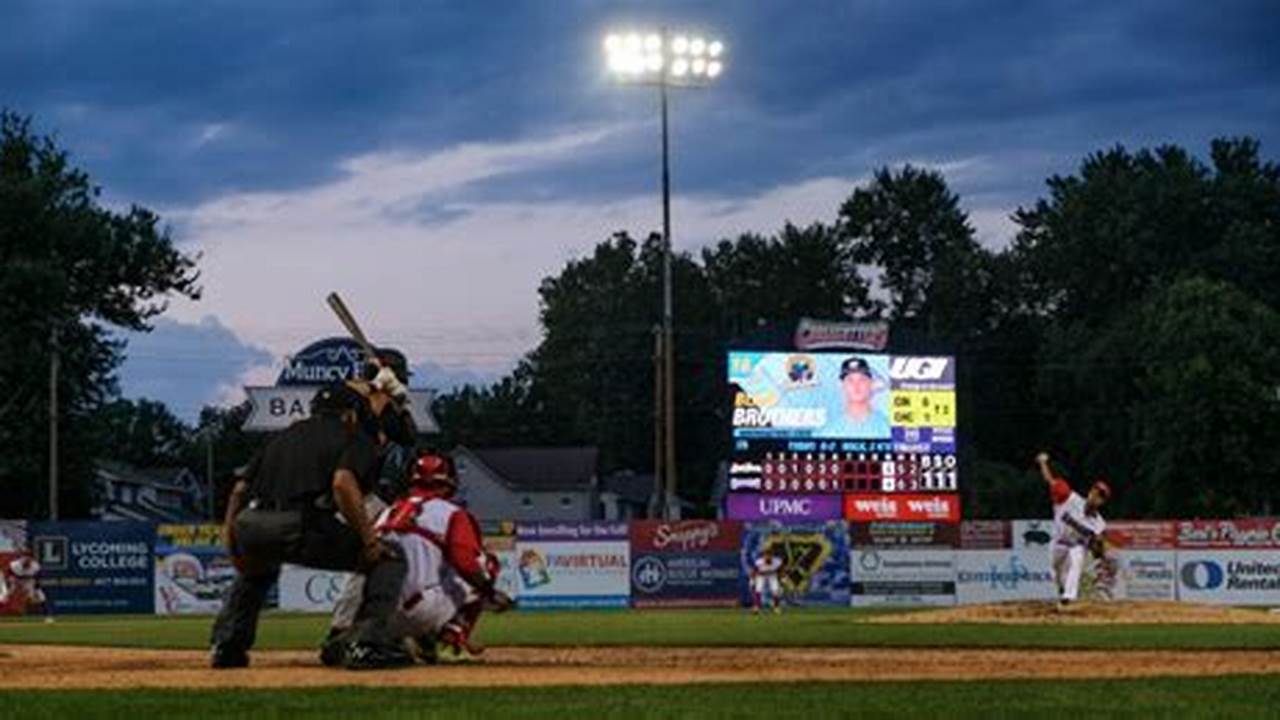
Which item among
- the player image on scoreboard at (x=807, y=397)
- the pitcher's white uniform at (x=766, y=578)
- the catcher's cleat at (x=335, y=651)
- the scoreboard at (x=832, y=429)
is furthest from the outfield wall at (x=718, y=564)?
the catcher's cleat at (x=335, y=651)

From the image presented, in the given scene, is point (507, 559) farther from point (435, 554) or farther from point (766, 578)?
point (435, 554)

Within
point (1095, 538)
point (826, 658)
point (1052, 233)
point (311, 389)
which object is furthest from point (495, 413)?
point (826, 658)

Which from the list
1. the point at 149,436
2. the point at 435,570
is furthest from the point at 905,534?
the point at 149,436

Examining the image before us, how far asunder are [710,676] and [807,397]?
3386 centimetres

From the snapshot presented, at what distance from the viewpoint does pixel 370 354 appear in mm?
14055

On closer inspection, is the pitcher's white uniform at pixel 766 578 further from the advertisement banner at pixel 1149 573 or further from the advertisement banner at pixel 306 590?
the advertisement banner at pixel 306 590

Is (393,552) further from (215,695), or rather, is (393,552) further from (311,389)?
(311,389)

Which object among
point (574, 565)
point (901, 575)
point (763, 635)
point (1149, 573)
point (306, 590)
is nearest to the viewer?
point (763, 635)

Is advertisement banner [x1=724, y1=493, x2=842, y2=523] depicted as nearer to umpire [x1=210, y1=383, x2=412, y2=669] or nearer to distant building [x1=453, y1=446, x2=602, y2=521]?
umpire [x1=210, y1=383, x2=412, y2=669]

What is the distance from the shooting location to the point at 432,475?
1395 centimetres

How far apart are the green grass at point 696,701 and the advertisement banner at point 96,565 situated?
32503 millimetres

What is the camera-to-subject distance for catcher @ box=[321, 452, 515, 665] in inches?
527

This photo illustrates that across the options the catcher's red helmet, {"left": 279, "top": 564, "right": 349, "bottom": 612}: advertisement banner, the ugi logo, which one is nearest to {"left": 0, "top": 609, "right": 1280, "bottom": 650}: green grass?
the catcher's red helmet

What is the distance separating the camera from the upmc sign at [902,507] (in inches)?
1833
